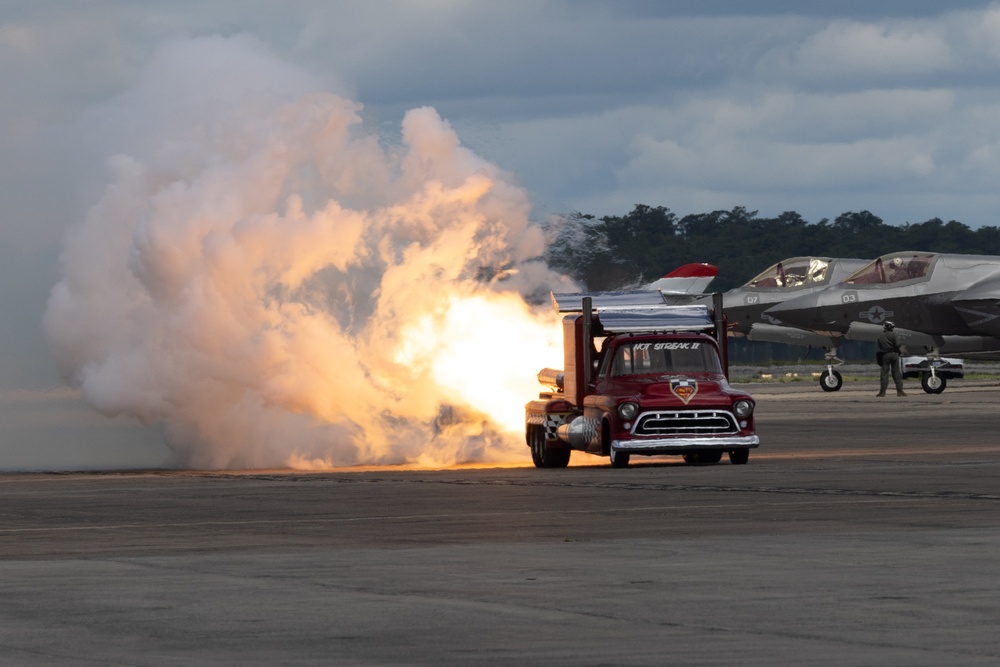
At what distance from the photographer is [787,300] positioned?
207 ft

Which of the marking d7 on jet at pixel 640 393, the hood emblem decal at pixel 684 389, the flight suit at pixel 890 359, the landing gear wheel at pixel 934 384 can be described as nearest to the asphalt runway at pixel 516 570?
the marking d7 on jet at pixel 640 393

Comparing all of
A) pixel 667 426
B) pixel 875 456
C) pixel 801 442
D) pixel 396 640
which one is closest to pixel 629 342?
pixel 667 426

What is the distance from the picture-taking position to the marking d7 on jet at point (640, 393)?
26953mm

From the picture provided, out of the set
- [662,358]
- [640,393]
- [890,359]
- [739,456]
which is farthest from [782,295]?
[640,393]

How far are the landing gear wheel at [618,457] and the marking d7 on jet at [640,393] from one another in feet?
0.05

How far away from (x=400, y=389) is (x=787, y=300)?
110ft

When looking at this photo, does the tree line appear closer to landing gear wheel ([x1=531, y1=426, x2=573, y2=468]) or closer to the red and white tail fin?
the red and white tail fin

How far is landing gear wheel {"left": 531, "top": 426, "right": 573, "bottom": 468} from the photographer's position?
28.5 m

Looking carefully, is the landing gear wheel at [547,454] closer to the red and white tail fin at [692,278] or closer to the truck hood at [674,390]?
the truck hood at [674,390]

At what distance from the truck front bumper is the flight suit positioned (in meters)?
30.1

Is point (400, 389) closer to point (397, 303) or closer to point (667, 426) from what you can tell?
point (397, 303)

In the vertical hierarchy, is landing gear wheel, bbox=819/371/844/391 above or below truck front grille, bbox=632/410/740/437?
below

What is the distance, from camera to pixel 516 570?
13586mm

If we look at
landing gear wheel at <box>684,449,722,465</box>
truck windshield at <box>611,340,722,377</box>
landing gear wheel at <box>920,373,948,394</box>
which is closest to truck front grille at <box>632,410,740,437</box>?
landing gear wheel at <box>684,449,722,465</box>
